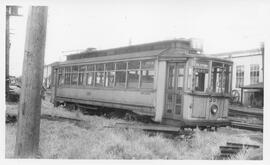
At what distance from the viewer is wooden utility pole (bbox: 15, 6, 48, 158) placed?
555 centimetres

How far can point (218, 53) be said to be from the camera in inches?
936

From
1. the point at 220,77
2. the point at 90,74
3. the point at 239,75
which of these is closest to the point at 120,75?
the point at 90,74

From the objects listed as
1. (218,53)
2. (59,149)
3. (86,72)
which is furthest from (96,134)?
(218,53)

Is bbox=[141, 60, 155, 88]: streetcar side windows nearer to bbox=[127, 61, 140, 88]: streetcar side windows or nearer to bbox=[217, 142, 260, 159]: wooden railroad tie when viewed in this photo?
bbox=[127, 61, 140, 88]: streetcar side windows

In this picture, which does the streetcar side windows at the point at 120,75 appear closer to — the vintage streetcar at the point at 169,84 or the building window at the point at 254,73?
the vintage streetcar at the point at 169,84

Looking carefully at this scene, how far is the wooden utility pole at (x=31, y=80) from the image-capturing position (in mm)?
5551

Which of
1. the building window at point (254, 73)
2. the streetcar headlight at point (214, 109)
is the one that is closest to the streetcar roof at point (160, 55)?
the streetcar headlight at point (214, 109)

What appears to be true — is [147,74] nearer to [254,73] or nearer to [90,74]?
[90,74]

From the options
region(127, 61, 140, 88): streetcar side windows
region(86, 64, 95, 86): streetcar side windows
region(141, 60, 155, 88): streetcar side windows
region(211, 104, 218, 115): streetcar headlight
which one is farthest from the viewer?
region(86, 64, 95, 86): streetcar side windows

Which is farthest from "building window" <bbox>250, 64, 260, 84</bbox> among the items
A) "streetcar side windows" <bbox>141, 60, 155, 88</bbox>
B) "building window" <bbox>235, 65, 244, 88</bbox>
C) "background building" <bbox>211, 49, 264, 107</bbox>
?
"streetcar side windows" <bbox>141, 60, 155, 88</bbox>

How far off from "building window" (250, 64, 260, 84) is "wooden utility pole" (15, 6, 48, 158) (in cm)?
1944

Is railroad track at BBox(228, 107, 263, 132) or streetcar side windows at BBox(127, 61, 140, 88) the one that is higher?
streetcar side windows at BBox(127, 61, 140, 88)

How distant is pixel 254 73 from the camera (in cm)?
2278

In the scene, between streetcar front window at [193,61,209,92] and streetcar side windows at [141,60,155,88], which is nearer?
streetcar front window at [193,61,209,92]
